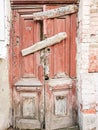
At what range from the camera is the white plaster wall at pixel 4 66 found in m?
4.30

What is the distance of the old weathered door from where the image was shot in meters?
4.63

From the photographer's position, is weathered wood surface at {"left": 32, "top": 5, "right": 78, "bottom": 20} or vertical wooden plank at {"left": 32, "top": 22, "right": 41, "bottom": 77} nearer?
weathered wood surface at {"left": 32, "top": 5, "right": 78, "bottom": 20}

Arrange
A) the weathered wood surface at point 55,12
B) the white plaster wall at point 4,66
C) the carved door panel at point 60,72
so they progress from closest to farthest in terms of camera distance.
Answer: the white plaster wall at point 4,66 < the weathered wood surface at point 55,12 < the carved door panel at point 60,72

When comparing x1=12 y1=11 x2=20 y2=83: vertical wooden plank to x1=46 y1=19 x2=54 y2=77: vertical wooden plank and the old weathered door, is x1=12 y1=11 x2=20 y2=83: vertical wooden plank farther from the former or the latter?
x1=46 y1=19 x2=54 y2=77: vertical wooden plank

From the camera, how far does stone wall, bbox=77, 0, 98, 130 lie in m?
4.32

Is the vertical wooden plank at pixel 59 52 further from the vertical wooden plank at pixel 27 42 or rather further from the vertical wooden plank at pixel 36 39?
the vertical wooden plank at pixel 27 42

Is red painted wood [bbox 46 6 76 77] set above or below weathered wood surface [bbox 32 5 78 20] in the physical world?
below

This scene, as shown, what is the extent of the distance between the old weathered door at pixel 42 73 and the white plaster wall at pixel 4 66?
193 mm

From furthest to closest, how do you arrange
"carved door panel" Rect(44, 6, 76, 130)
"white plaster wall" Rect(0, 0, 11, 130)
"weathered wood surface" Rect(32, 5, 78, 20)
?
1. "carved door panel" Rect(44, 6, 76, 130)
2. "weathered wood surface" Rect(32, 5, 78, 20)
3. "white plaster wall" Rect(0, 0, 11, 130)

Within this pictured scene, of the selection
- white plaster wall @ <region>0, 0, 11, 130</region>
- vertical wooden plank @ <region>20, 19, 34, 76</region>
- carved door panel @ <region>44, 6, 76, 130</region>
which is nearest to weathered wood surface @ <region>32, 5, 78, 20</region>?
carved door panel @ <region>44, 6, 76, 130</region>

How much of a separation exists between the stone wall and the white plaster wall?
1.23 metres

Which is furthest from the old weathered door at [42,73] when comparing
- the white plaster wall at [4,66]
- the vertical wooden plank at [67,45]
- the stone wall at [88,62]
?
the stone wall at [88,62]

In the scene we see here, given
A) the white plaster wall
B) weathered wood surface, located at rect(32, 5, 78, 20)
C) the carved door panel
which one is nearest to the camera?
the white plaster wall

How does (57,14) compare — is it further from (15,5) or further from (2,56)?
(2,56)
